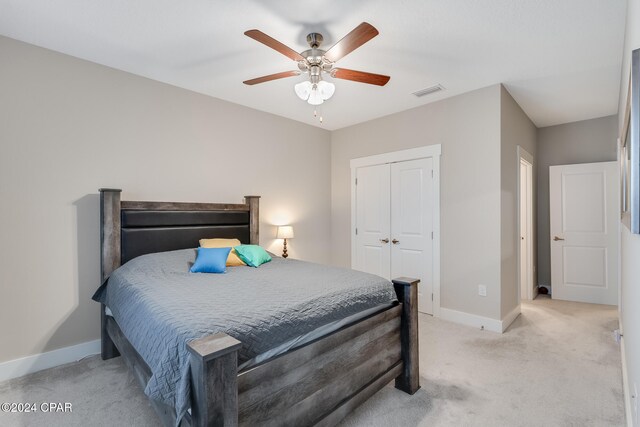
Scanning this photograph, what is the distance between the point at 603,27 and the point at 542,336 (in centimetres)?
274

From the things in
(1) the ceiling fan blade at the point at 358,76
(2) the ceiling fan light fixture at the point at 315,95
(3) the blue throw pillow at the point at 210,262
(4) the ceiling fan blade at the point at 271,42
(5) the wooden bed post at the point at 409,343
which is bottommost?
(5) the wooden bed post at the point at 409,343

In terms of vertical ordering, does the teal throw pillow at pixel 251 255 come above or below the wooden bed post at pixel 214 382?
above

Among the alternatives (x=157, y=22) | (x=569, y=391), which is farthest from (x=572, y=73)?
(x=157, y=22)

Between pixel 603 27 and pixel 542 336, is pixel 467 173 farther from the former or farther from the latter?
pixel 542 336

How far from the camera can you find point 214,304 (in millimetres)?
1659

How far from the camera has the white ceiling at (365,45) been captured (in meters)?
2.09

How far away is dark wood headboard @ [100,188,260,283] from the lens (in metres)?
2.70

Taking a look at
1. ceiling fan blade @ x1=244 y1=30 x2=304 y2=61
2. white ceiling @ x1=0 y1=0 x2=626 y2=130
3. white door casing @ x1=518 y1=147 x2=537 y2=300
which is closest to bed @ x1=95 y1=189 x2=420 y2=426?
white ceiling @ x1=0 y1=0 x2=626 y2=130

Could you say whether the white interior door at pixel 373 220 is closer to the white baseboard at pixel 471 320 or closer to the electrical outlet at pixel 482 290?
the white baseboard at pixel 471 320

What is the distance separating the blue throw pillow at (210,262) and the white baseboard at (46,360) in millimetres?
1240

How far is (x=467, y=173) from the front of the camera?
3.53m

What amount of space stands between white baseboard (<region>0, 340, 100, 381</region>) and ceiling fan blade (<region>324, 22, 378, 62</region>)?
312 cm

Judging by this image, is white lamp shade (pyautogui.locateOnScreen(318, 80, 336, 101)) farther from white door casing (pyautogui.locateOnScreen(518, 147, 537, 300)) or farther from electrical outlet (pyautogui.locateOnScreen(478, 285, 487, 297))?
white door casing (pyautogui.locateOnScreen(518, 147, 537, 300))

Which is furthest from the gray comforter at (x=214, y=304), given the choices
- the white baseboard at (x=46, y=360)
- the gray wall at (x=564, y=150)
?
the gray wall at (x=564, y=150)
